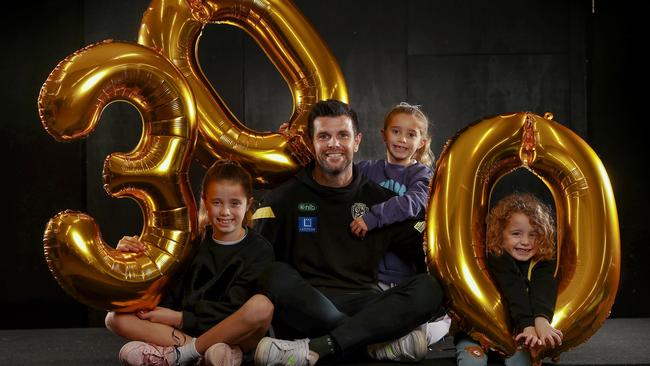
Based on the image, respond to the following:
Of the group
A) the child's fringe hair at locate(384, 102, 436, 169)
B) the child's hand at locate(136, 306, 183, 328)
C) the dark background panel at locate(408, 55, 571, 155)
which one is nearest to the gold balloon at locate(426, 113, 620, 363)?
the child's fringe hair at locate(384, 102, 436, 169)

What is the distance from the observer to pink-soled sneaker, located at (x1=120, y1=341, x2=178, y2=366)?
2.68 meters

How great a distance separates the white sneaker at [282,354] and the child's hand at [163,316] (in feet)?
0.90

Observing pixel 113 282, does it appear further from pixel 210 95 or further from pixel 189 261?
pixel 210 95

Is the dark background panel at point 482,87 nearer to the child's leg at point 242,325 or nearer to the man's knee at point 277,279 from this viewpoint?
the man's knee at point 277,279

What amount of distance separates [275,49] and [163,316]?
97 cm

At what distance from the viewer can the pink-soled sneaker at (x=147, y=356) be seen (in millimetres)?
2680

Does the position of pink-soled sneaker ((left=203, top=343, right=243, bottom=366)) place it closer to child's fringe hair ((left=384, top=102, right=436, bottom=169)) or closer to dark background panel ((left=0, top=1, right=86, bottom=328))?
child's fringe hair ((left=384, top=102, right=436, bottom=169))

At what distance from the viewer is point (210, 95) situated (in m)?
3.15

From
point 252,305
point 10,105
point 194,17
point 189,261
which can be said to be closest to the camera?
point 252,305

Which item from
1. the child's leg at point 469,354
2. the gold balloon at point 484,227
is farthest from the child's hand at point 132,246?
the child's leg at point 469,354

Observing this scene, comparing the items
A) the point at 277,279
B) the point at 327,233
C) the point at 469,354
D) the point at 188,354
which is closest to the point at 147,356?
the point at 188,354

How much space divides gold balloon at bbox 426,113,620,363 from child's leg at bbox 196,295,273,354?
0.51 meters

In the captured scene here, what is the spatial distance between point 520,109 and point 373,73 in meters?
0.69

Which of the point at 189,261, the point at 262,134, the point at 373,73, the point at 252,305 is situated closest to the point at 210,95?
the point at 262,134
